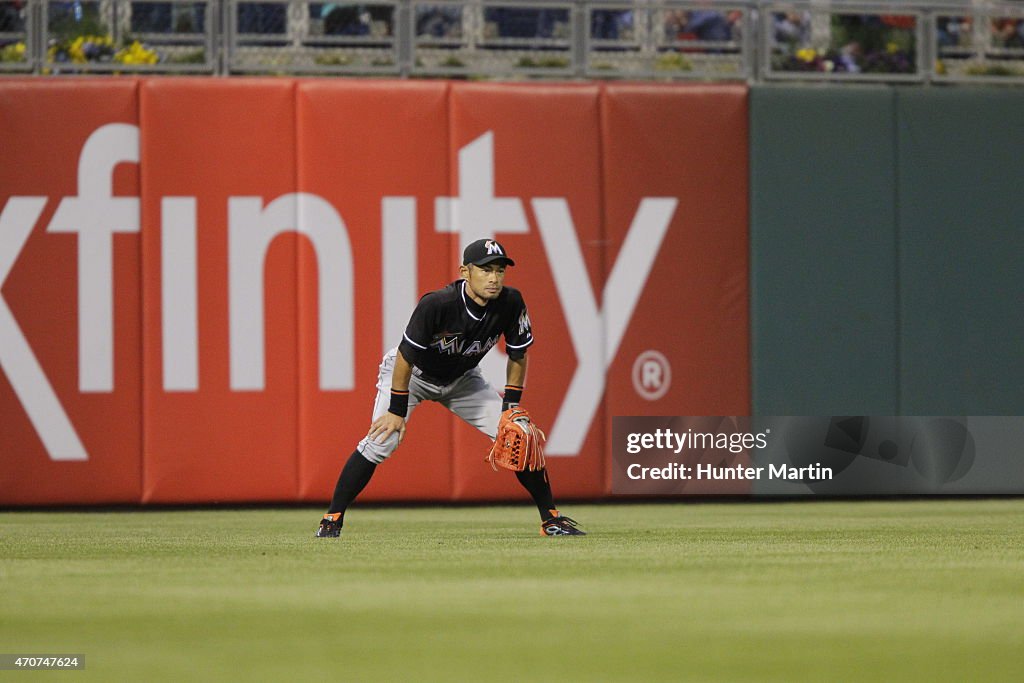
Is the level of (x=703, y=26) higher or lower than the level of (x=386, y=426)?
higher

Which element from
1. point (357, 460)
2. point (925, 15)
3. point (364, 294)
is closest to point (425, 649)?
point (357, 460)

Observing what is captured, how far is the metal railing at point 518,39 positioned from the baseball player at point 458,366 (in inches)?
186

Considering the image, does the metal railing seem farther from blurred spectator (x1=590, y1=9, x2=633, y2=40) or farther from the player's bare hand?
the player's bare hand

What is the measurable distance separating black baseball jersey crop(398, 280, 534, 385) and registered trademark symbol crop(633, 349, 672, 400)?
414 cm

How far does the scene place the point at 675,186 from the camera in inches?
452

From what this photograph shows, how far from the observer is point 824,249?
38.1 feet

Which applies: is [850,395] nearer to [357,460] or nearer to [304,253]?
[304,253]

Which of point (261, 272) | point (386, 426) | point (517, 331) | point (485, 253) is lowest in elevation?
point (386, 426)

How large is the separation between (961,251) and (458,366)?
5.95m

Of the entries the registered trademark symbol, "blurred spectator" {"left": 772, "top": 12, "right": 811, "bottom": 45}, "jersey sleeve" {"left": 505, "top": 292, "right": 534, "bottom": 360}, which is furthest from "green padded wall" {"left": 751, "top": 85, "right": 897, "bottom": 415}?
"jersey sleeve" {"left": 505, "top": 292, "right": 534, "bottom": 360}

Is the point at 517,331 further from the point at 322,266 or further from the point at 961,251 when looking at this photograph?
the point at 961,251

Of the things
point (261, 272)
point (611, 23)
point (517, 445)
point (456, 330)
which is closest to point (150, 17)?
point (261, 272)

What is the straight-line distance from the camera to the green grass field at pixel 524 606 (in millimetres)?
3592

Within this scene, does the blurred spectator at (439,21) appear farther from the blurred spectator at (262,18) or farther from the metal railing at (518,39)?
the blurred spectator at (262,18)
